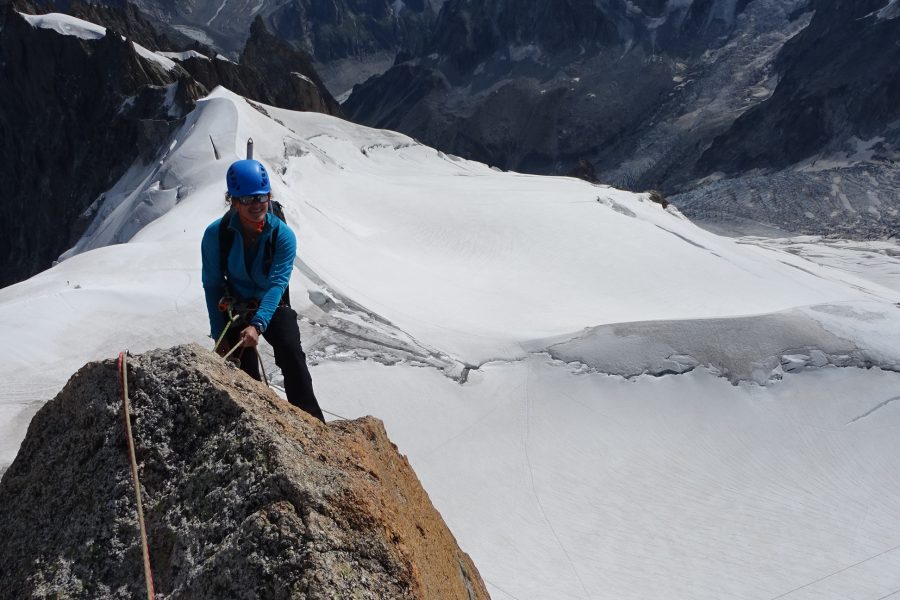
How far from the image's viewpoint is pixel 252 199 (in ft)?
13.2

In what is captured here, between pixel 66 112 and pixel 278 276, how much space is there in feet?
151

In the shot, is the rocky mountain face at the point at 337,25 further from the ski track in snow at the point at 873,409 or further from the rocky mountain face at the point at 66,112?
the ski track in snow at the point at 873,409

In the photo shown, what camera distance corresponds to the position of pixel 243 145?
2033 cm

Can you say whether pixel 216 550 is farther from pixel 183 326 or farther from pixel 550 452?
pixel 183 326

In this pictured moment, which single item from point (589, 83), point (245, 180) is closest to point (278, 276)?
point (245, 180)

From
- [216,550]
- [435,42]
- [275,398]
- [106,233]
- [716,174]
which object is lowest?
[716,174]

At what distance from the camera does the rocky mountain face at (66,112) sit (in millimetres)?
37750

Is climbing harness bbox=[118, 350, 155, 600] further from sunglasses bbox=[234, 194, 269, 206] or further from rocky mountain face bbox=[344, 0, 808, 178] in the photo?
rocky mountain face bbox=[344, 0, 808, 178]

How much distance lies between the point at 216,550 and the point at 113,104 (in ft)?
138

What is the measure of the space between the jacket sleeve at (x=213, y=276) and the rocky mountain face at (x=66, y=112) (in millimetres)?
32630

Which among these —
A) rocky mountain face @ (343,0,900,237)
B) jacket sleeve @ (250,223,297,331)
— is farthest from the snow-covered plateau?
rocky mountain face @ (343,0,900,237)

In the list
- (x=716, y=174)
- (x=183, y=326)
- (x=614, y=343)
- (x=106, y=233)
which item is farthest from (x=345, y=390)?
(x=716, y=174)

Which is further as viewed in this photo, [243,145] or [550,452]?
[243,145]

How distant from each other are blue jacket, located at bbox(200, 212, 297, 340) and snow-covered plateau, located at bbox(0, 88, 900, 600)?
96.7 inches
